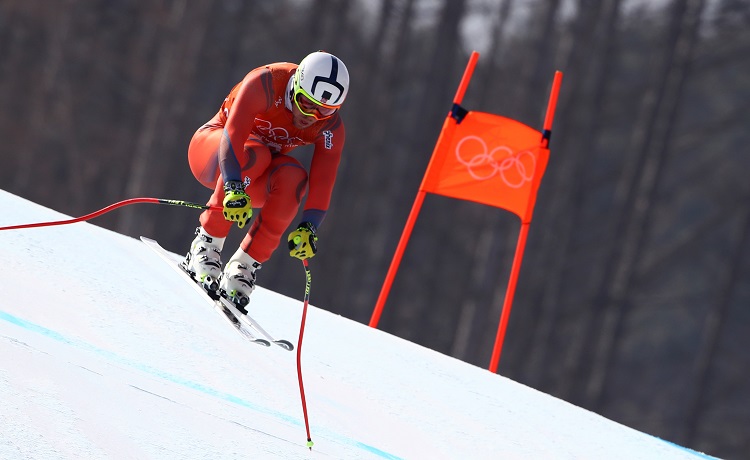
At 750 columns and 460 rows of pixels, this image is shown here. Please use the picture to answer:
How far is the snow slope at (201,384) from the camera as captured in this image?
12.0ft

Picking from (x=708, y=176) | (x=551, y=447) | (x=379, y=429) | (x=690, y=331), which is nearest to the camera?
(x=379, y=429)

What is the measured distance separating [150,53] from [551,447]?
18.2 metres

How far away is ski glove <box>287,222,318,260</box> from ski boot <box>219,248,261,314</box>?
1.19 feet

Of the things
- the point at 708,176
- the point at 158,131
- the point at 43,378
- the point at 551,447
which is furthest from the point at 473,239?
the point at 43,378

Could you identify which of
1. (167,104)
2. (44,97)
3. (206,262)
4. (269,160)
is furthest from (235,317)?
(44,97)

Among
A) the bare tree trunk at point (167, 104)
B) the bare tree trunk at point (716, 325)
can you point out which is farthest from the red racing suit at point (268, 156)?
the bare tree trunk at point (716, 325)

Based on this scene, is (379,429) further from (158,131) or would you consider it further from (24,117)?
(24,117)

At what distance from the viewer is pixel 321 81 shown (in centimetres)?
487

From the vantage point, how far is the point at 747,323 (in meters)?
26.1

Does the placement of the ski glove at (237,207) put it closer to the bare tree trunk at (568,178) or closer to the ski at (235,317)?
the ski at (235,317)

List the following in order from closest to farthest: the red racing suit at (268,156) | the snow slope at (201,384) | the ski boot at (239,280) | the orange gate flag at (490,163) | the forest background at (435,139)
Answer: the snow slope at (201,384) → the red racing suit at (268,156) → the ski boot at (239,280) → the orange gate flag at (490,163) → the forest background at (435,139)

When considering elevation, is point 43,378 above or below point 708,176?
below

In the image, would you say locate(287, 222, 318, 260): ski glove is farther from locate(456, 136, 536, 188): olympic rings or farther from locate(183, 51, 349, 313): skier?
locate(456, 136, 536, 188): olympic rings

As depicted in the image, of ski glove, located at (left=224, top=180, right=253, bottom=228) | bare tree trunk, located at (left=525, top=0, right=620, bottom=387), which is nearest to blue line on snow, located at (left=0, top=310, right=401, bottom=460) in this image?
ski glove, located at (left=224, top=180, right=253, bottom=228)
